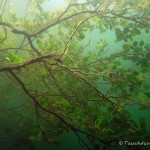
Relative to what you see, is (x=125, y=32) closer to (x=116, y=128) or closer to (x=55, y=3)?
(x=116, y=128)

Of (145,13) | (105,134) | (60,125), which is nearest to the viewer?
(105,134)

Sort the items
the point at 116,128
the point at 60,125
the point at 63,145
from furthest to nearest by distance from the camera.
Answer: the point at 63,145 → the point at 60,125 → the point at 116,128

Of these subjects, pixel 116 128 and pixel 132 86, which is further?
pixel 116 128

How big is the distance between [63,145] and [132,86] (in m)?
11.6

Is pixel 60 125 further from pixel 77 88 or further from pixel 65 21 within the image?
pixel 65 21

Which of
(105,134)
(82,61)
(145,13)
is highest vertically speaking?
(145,13)

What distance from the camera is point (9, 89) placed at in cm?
679

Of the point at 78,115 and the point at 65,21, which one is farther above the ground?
the point at 65,21

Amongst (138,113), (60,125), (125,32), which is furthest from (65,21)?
(138,113)

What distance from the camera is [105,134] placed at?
3109 millimetres

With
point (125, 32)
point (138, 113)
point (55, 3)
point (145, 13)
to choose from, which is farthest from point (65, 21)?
point (138, 113)

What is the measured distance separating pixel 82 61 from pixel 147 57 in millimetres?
1410

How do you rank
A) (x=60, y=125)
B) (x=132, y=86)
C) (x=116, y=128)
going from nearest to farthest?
(x=132, y=86) < (x=116, y=128) < (x=60, y=125)

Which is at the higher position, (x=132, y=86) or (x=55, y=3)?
(x=55, y=3)
